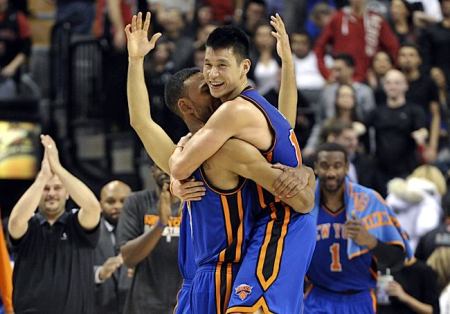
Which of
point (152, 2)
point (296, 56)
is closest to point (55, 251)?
point (296, 56)

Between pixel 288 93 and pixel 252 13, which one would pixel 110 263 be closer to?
pixel 288 93

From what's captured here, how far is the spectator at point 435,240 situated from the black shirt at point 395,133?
2948 millimetres

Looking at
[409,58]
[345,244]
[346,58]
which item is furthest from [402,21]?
[345,244]

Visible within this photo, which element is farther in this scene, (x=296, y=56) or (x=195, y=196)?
(x=296, y=56)

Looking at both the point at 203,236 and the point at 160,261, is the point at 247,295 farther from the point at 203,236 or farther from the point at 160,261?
the point at 160,261

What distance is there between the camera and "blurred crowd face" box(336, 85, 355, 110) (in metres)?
14.8

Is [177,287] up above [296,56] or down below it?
below

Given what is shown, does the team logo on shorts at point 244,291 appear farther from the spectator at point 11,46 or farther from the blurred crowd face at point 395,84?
the spectator at point 11,46

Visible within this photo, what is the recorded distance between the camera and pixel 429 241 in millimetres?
11578

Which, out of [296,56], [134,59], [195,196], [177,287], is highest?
[296,56]

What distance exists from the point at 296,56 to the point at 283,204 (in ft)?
30.9

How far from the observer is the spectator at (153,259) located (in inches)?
396

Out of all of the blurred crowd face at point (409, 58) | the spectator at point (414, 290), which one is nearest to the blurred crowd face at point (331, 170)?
the spectator at point (414, 290)

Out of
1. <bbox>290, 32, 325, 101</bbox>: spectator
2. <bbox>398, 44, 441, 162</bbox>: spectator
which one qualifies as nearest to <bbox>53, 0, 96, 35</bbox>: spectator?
<bbox>290, 32, 325, 101</bbox>: spectator
